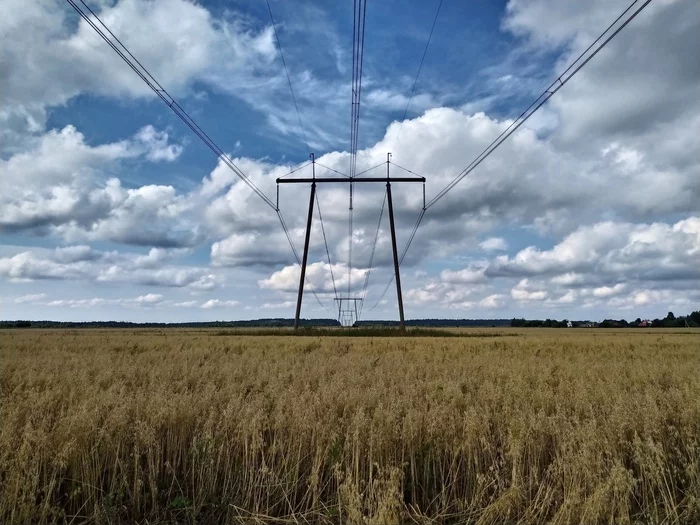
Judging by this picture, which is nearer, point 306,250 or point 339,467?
point 339,467

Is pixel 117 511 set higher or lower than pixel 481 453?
lower

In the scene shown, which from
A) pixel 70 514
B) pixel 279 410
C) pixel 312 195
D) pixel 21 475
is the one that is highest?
pixel 312 195

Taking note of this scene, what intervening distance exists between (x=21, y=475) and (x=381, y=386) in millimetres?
5952

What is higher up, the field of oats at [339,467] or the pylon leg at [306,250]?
the pylon leg at [306,250]

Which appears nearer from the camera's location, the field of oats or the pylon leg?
the field of oats

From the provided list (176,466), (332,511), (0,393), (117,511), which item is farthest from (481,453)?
(0,393)

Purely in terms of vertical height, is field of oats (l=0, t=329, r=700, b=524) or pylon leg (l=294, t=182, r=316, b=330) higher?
pylon leg (l=294, t=182, r=316, b=330)

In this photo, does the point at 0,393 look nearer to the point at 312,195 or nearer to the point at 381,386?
the point at 381,386

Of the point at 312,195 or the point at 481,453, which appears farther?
the point at 312,195

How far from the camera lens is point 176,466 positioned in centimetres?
616

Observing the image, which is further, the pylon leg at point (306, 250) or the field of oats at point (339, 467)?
the pylon leg at point (306, 250)

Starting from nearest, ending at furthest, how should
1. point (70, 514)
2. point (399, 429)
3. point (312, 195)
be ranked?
point (70, 514) < point (399, 429) < point (312, 195)

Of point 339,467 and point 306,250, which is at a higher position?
point 306,250

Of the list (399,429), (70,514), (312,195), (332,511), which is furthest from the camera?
(312,195)
